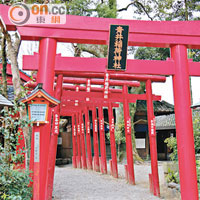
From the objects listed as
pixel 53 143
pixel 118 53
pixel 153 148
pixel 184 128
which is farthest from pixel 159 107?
pixel 118 53

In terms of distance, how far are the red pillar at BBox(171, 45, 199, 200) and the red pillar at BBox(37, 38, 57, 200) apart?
299cm

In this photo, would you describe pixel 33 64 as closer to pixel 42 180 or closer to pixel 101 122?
pixel 42 180

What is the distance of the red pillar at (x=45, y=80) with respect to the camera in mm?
5395

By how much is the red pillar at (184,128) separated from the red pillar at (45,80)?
2994 millimetres

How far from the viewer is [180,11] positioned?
1727 centimetres

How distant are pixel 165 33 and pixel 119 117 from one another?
1145 centimetres

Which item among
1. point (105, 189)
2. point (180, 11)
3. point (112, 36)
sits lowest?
point (105, 189)

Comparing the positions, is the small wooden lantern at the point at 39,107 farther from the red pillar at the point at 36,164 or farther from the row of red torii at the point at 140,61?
the row of red torii at the point at 140,61

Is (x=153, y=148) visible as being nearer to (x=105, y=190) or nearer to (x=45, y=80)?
(x=105, y=190)

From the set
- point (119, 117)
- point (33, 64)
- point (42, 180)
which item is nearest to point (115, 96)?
point (33, 64)

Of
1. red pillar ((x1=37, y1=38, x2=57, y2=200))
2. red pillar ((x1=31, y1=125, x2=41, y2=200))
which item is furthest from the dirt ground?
red pillar ((x1=31, y1=125, x2=41, y2=200))

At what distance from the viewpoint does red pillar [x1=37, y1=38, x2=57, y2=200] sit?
539 centimetres

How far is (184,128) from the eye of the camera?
6.06 m
